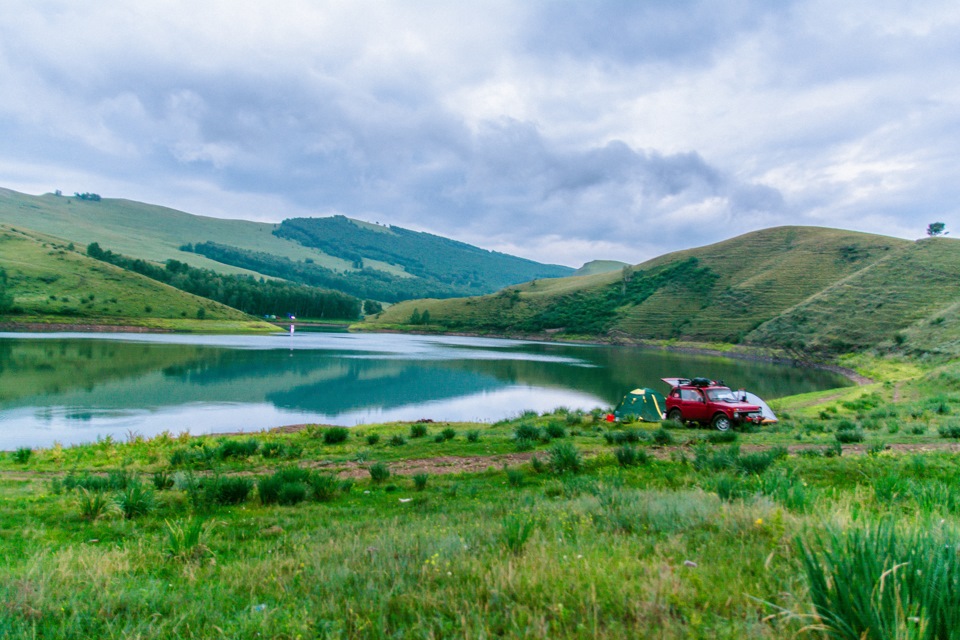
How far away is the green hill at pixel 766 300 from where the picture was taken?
71.2 meters

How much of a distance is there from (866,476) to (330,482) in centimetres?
868

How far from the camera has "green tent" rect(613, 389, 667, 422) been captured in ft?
74.5

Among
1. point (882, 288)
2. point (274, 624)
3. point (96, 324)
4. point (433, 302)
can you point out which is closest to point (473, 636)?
point (274, 624)

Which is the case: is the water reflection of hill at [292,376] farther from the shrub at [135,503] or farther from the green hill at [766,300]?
the shrub at [135,503]

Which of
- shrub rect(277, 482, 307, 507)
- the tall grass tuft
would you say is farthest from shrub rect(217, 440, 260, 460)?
the tall grass tuft

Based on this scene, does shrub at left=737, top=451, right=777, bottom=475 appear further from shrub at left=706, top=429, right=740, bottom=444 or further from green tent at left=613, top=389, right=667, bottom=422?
green tent at left=613, top=389, right=667, bottom=422

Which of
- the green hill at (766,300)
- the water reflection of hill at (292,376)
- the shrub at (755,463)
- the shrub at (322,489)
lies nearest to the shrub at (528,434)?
the shrub at (322,489)

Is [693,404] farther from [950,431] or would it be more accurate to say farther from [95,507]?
[95,507]

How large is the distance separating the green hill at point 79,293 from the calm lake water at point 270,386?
31.0 m

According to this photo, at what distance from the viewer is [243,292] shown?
14550 centimetres

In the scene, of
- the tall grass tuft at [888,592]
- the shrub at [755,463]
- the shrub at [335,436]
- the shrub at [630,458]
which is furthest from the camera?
the shrub at [335,436]

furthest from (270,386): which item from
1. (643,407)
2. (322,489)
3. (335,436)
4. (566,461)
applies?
(566,461)

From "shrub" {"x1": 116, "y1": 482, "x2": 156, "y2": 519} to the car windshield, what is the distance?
1854 centimetres

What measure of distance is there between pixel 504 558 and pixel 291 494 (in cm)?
594
